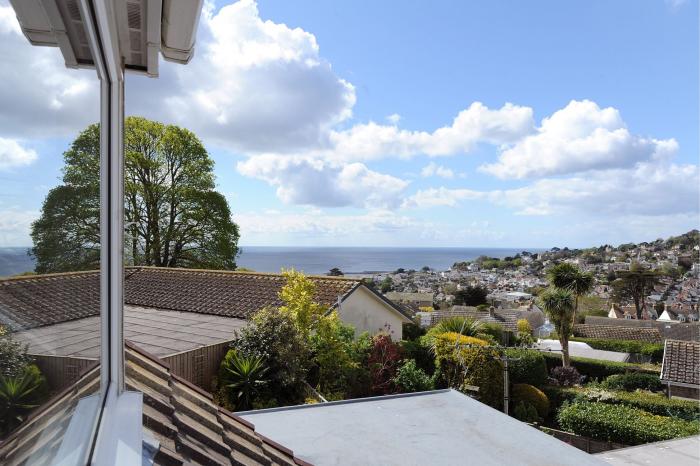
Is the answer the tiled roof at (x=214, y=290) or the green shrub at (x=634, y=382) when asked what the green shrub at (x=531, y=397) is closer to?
the green shrub at (x=634, y=382)

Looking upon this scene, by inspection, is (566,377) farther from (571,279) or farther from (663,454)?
(663,454)

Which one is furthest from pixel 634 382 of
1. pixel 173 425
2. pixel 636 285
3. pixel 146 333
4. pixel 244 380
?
pixel 636 285

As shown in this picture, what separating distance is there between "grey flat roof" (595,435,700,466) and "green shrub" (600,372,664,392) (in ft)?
20.4

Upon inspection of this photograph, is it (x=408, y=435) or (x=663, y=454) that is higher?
(x=408, y=435)

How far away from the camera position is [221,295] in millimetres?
11219

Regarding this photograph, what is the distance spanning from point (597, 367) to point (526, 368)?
605 cm

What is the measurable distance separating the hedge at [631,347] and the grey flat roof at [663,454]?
1294 centimetres

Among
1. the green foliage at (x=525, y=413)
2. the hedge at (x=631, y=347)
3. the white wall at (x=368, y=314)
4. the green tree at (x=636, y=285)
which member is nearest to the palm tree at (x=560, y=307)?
the hedge at (x=631, y=347)

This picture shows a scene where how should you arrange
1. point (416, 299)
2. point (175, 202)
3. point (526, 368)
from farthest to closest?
point (416, 299) < point (175, 202) < point (526, 368)

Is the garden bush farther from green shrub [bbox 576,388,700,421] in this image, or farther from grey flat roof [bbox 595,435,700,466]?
grey flat roof [bbox 595,435,700,466]

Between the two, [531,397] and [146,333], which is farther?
[531,397]

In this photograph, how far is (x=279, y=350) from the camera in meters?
7.45

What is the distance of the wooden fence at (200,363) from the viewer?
7.04 metres

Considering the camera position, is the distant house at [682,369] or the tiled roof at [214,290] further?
the distant house at [682,369]
